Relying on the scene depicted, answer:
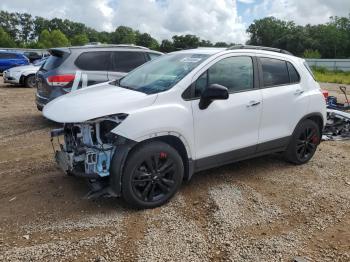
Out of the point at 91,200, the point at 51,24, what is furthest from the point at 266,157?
the point at 51,24

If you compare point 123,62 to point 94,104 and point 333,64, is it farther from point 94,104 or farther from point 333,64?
point 333,64

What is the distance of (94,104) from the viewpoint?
4.00 metres

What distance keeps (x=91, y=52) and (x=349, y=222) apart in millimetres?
5961

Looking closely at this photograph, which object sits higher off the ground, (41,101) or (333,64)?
(41,101)

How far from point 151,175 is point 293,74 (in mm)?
2687

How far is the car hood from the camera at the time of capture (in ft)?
12.6

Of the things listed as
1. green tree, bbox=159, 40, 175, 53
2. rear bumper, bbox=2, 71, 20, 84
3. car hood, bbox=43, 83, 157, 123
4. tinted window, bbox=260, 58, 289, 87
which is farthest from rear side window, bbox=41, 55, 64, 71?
rear bumper, bbox=2, 71, 20, 84

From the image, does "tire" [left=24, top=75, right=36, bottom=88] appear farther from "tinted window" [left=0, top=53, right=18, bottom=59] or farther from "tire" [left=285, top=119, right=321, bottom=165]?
"tire" [left=285, top=119, right=321, bottom=165]

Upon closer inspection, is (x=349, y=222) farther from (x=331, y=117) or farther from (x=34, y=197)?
(x=331, y=117)

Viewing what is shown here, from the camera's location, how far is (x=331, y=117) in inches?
314

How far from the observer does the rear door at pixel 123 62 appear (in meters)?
8.19

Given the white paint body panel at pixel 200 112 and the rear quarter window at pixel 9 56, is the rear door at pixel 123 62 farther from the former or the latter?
the rear quarter window at pixel 9 56

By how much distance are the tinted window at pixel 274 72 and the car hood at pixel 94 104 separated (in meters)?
1.76

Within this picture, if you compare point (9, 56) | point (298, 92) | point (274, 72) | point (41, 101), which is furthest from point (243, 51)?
point (9, 56)
